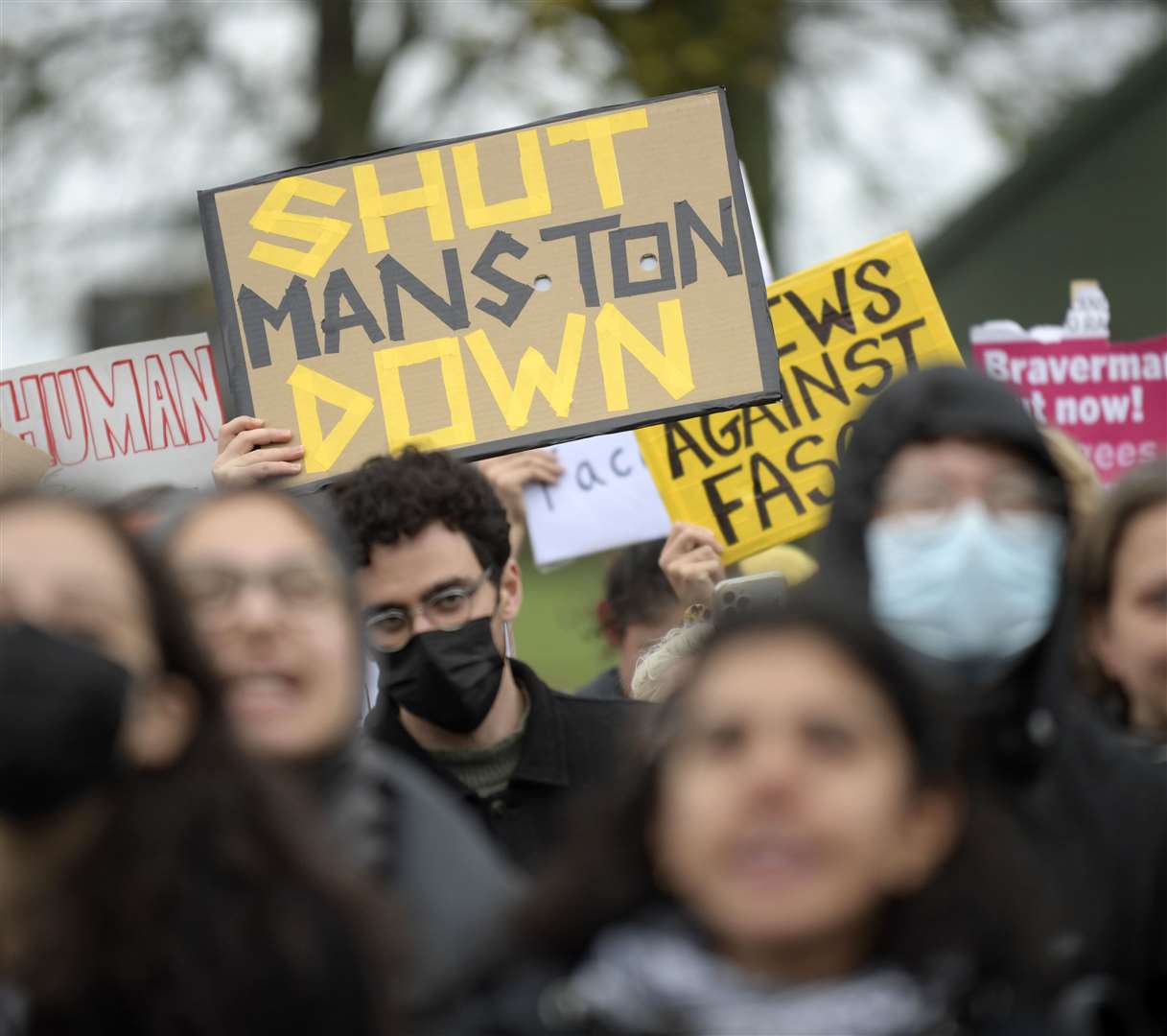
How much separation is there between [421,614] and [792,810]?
1644 mm

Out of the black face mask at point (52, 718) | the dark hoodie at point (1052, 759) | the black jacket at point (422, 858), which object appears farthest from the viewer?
the dark hoodie at point (1052, 759)

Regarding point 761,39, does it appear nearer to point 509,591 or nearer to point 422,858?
point 509,591

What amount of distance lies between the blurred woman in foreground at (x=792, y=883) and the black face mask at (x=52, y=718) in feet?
1.62

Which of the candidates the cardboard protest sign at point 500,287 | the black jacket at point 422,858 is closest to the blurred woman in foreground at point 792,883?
the black jacket at point 422,858

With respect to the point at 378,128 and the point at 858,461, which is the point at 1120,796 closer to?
the point at 858,461

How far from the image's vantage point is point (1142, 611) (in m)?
2.89

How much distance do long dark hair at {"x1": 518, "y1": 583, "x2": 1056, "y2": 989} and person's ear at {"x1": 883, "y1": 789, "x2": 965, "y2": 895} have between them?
0.04 feet

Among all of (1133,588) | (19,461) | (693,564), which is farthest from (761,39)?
(1133,588)

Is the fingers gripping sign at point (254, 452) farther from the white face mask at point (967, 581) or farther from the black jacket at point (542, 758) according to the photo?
the white face mask at point (967, 581)

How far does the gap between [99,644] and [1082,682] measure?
63.8 inches

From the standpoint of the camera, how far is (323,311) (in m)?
4.30

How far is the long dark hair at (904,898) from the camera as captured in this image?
2.15m

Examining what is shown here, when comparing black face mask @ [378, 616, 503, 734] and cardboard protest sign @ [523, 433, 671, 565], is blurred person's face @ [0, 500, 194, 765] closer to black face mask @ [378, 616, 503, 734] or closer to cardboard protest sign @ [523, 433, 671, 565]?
black face mask @ [378, 616, 503, 734]

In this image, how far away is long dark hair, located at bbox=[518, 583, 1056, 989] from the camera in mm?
2152
